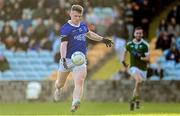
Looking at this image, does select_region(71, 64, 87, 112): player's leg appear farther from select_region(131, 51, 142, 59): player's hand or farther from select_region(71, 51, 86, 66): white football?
select_region(131, 51, 142, 59): player's hand

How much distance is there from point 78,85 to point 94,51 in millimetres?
11056

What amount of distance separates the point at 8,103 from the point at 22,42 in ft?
13.1

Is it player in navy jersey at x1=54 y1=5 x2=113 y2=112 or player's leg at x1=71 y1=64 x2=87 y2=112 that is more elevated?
player in navy jersey at x1=54 y1=5 x2=113 y2=112

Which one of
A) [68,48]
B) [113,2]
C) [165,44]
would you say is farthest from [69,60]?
[113,2]

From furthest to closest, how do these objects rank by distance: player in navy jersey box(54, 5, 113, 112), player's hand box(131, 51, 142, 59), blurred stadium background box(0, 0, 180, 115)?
blurred stadium background box(0, 0, 180, 115), player's hand box(131, 51, 142, 59), player in navy jersey box(54, 5, 113, 112)

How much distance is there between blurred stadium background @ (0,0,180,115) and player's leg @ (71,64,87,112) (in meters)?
6.76

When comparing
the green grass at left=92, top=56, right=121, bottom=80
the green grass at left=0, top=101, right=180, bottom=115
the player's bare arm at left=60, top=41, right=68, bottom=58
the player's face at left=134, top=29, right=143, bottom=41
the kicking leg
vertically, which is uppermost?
the player's face at left=134, top=29, right=143, bottom=41

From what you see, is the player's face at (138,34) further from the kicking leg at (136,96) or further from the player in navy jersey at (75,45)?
the player in navy jersey at (75,45)

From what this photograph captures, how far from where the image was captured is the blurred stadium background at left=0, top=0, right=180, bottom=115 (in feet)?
72.1

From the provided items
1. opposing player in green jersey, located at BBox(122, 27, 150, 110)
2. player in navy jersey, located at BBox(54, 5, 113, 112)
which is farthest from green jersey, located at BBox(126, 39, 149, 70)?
player in navy jersey, located at BBox(54, 5, 113, 112)

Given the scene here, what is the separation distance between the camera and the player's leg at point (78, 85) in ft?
43.8

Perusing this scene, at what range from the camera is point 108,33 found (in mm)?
25000

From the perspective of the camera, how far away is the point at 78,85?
13.5 m

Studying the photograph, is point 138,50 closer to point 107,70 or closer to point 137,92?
point 137,92
